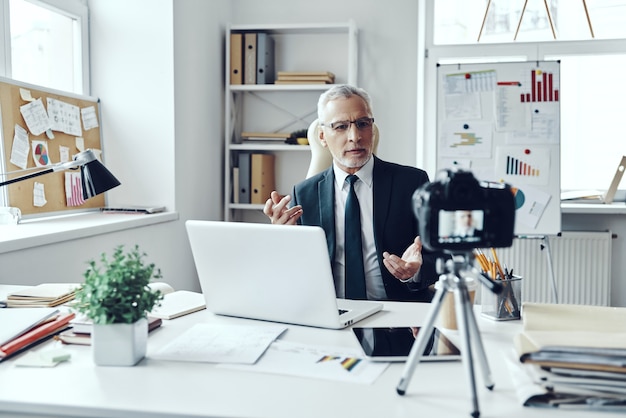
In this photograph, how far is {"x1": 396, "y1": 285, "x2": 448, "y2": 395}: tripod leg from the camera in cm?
95

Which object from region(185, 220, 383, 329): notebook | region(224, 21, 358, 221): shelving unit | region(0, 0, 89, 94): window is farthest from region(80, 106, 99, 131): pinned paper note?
region(185, 220, 383, 329): notebook

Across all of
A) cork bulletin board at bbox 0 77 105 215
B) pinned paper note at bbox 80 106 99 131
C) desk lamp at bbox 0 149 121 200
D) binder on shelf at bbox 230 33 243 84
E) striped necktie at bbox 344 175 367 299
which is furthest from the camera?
binder on shelf at bbox 230 33 243 84

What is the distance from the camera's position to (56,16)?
2.99 meters

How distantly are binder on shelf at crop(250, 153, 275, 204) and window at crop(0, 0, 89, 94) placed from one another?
1.09 metres

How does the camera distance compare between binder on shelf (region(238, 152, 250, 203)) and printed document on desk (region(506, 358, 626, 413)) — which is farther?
binder on shelf (region(238, 152, 250, 203))

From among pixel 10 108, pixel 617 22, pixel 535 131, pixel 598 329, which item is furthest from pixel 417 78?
pixel 598 329

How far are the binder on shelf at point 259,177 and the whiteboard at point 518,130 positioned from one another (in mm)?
1198

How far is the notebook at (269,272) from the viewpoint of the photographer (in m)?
1.27

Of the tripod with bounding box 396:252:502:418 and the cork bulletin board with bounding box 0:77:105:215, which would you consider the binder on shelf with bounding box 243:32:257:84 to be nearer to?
the cork bulletin board with bounding box 0:77:105:215

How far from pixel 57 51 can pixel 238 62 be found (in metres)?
1.12

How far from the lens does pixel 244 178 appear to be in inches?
152

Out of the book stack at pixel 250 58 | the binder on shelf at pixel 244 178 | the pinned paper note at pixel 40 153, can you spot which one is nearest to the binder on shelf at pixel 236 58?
the book stack at pixel 250 58

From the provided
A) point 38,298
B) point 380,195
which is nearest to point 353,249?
point 380,195

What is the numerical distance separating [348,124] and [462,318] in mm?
1288
